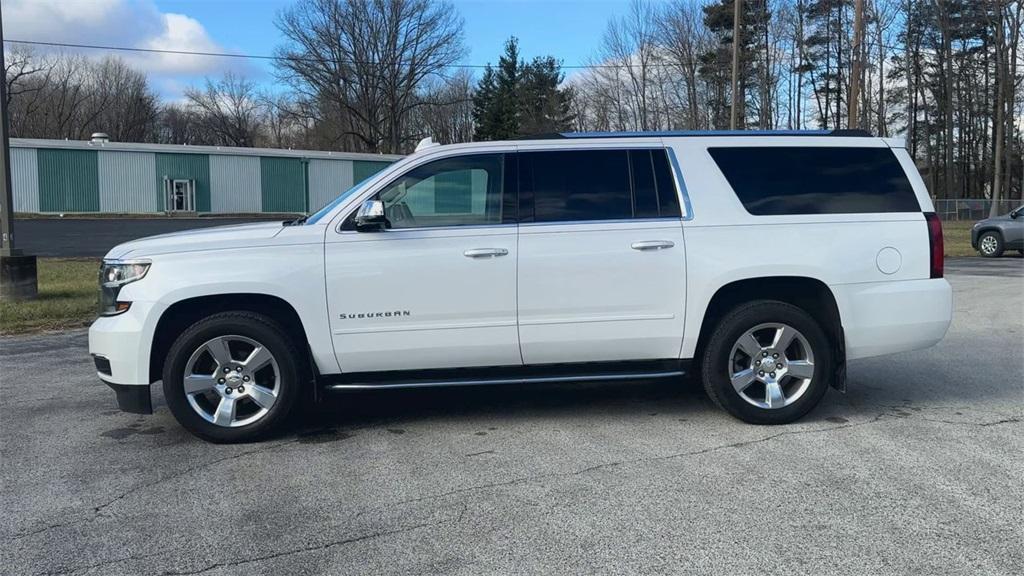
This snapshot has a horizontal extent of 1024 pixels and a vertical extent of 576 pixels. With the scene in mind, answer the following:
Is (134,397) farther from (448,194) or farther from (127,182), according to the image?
(127,182)

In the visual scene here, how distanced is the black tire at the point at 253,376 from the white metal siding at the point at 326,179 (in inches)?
1758

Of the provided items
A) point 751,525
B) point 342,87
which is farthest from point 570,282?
point 342,87

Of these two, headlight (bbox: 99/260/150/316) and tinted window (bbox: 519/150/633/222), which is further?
tinted window (bbox: 519/150/633/222)

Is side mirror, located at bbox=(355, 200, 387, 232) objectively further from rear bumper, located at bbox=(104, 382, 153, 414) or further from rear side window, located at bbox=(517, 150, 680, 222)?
rear bumper, located at bbox=(104, 382, 153, 414)

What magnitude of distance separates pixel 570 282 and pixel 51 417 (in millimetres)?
3982

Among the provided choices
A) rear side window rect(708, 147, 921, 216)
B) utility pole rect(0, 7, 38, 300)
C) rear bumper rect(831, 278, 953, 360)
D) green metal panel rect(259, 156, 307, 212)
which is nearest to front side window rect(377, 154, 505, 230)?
rear side window rect(708, 147, 921, 216)

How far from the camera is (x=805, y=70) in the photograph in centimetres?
5109

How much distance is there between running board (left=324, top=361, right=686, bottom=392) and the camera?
5410mm

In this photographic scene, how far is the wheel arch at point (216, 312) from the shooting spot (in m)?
5.34

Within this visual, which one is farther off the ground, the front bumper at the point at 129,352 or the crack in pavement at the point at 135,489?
the front bumper at the point at 129,352

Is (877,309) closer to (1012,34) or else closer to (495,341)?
(495,341)

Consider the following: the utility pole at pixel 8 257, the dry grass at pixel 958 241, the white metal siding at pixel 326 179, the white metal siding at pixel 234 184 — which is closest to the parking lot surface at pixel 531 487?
the utility pole at pixel 8 257

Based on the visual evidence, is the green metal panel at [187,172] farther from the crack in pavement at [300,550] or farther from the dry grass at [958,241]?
the crack in pavement at [300,550]

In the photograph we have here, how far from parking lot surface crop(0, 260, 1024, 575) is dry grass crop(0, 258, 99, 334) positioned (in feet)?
14.1
